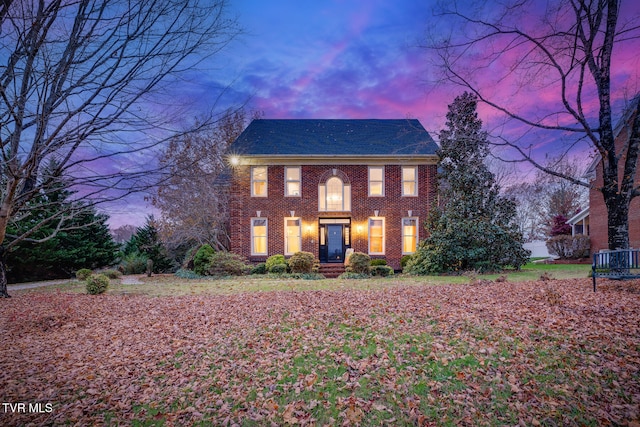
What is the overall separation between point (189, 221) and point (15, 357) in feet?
50.0

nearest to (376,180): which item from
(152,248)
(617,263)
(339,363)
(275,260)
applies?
(275,260)

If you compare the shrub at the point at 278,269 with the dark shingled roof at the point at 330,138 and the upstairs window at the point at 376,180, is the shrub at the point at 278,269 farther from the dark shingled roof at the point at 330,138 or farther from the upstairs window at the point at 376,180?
the upstairs window at the point at 376,180

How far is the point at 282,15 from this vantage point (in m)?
4.71

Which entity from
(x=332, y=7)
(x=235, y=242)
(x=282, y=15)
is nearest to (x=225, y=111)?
(x=282, y=15)

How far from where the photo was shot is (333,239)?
59.4 ft

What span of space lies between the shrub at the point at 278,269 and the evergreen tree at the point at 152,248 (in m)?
9.41

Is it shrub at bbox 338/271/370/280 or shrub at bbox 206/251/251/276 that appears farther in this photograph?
shrub at bbox 206/251/251/276

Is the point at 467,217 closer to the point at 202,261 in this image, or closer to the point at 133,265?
the point at 202,261

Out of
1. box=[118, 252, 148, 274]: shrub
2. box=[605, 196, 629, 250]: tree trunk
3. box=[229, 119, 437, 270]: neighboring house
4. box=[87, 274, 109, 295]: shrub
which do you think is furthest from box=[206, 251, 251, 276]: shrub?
box=[605, 196, 629, 250]: tree trunk

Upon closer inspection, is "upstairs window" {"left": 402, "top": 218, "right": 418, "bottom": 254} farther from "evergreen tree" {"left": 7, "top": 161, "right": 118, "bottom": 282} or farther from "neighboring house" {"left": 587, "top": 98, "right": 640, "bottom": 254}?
"evergreen tree" {"left": 7, "top": 161, "right": 118, "bottom": 282}

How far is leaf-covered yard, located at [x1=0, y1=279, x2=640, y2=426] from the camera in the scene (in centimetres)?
360

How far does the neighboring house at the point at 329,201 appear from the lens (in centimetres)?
1781

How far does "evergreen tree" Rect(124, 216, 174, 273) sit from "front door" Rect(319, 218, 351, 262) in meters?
10.7

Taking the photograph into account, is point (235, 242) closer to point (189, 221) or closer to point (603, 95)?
point (189, 221)
